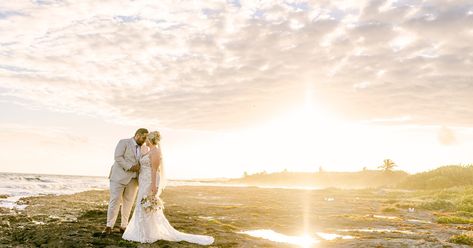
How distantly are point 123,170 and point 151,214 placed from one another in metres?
1.83

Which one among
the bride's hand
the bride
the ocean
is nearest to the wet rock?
the bride

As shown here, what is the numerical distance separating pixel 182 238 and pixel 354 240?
6444mm

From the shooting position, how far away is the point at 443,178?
6009 centimetres

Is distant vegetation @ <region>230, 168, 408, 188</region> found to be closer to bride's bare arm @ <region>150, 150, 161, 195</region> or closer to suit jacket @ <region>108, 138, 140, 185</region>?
bride's bare arm @ <region>150, 150, 161, 195</region>

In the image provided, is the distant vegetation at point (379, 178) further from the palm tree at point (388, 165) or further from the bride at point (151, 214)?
the bride at point (151, 214)

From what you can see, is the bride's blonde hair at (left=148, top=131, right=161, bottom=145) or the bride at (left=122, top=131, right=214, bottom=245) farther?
the bride's blonde hair at (left=148, top=131, right=161, bottom=145)

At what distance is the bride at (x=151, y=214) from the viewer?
47.4 feet

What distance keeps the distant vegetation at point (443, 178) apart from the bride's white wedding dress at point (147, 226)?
166ft

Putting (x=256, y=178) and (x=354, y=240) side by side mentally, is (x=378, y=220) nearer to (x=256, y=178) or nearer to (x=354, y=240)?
(x=354, y=240)

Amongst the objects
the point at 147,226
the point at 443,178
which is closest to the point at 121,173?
the point at 147,226

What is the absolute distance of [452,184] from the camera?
58594 millimetres

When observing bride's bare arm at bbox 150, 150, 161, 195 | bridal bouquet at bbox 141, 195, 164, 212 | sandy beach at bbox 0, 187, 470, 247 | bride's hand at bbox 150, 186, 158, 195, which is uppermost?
bride's bare arm at bbox 150, 150, 161, 195

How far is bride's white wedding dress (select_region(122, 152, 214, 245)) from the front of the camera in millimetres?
14375

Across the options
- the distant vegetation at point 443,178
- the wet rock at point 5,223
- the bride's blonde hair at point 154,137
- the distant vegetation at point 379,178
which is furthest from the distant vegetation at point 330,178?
the bride's blonde hair at point 154,137
